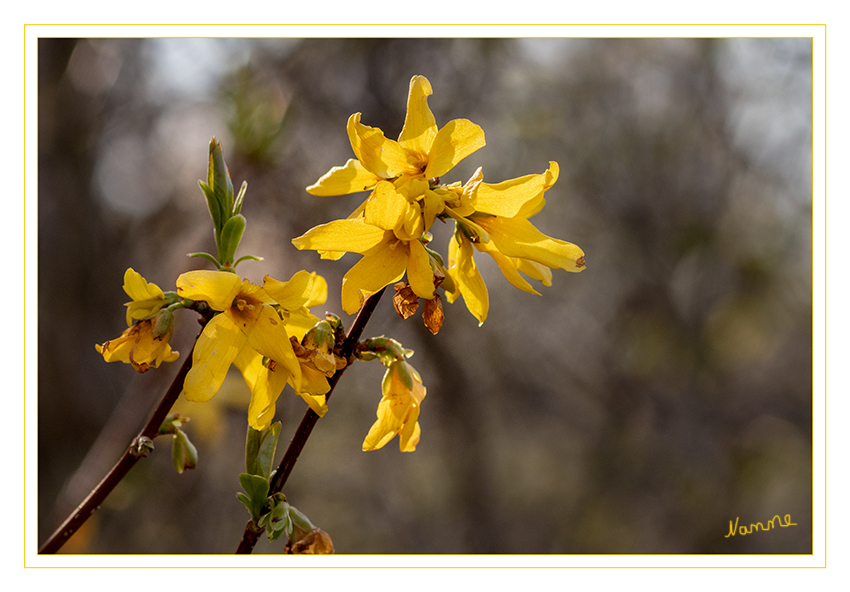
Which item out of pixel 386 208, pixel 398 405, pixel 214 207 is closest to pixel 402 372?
pixel 398 405

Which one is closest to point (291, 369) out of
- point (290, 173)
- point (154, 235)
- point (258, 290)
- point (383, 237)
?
point (258, 290)

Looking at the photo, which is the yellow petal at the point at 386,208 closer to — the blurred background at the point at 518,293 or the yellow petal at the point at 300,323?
the yellow petal at the point at 300,323

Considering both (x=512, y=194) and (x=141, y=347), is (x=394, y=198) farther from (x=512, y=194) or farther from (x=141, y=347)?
(x=141, y=347)

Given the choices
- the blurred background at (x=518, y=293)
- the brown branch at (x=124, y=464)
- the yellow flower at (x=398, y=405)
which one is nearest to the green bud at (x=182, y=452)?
the brown branch at (x=124, y=464)

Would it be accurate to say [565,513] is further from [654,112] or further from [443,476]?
[654,112]

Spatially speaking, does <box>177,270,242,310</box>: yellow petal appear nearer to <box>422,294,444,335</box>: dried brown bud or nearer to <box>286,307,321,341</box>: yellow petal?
<box>286,307,321,341</box>: yellow petal

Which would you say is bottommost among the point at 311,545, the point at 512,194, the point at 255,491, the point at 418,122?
the point at 311,545

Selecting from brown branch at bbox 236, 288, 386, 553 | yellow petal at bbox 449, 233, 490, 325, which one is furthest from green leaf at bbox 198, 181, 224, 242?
yellow petal at bbox 449, 233, 490, 325
